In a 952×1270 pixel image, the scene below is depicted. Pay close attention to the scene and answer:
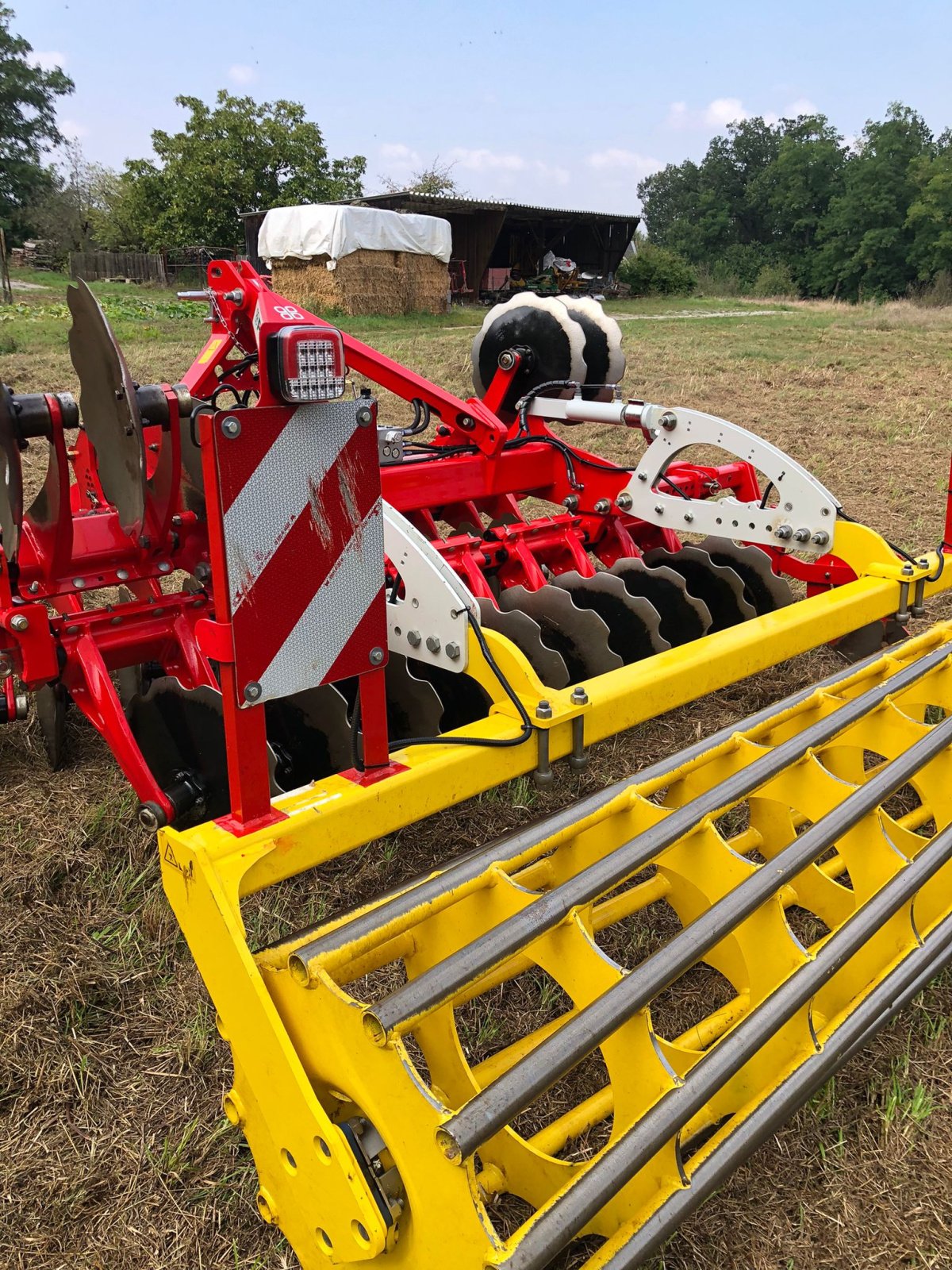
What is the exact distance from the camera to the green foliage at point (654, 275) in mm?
39094

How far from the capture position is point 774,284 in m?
50.2

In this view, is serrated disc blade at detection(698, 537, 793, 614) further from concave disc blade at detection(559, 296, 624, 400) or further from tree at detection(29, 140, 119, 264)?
tree at detection(29, 140, 119, 264)

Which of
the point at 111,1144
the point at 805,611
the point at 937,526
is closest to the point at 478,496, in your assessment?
the point at 805,611

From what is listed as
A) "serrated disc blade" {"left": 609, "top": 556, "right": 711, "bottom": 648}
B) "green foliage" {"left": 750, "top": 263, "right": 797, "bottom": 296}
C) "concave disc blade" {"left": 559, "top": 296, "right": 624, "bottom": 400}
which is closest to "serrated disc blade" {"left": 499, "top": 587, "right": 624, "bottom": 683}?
"serrated disc blade" {"left": 609, "top": 556, "right": 711, "bottom": 648}

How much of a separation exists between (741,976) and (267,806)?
111cm

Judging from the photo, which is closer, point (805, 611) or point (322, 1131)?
point (322, 1131)

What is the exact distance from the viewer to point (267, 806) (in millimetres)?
1922

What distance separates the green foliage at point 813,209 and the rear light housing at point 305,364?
44.9 metres

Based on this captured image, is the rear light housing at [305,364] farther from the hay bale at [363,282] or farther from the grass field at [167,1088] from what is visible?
the hay bale at [363,282]

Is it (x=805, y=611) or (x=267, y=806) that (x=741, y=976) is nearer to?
(x=267, y=806)

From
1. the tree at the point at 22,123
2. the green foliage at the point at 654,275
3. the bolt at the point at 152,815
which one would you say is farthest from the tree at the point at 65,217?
the bolt at the point at 152,815

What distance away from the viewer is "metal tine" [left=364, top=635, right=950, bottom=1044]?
1.45 m

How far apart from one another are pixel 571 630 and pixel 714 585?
2.80 ft

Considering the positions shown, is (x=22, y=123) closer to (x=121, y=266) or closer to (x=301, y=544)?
(x=121, y=266)
